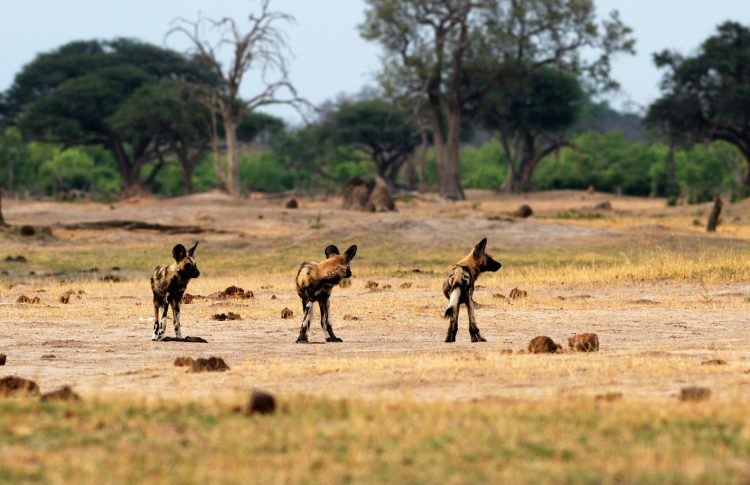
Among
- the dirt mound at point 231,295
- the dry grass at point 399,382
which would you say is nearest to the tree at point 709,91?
the dry grass at point 399,382

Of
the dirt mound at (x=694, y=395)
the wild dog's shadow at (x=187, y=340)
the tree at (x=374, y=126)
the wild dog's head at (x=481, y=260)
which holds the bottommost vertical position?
the wild dog's shadow at (x=187, y=340)

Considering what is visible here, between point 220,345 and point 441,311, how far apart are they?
16.0ft

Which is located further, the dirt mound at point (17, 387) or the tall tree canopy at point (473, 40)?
the tall tree canopy at point (473, 40)

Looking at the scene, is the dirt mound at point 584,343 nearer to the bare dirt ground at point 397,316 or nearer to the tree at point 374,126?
the bare dirt ground at point 397,316

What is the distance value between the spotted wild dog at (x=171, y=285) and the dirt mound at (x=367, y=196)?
1314 inches

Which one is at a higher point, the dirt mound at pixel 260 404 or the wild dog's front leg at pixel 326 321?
the dirt mound at pixel 260 404

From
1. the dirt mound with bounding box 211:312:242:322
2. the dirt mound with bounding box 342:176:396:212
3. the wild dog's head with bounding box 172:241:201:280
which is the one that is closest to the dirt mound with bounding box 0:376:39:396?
the wild dog's head with bounding box 172:241:201:280

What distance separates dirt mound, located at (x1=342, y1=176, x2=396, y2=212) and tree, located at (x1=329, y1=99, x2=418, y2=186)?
29.8 meters

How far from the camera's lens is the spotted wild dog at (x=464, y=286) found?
13.2m

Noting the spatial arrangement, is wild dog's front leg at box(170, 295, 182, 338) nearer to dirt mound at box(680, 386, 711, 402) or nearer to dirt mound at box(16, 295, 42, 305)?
dirt mound at box(16, 295, 42, 305)

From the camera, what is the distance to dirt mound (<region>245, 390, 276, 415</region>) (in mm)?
7883

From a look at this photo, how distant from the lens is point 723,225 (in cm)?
3975

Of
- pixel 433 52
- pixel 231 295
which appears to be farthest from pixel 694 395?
pixel 433 52

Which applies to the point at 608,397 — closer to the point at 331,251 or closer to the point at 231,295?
the point at 331,251
